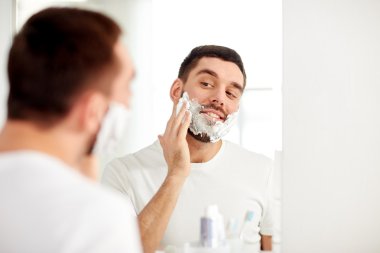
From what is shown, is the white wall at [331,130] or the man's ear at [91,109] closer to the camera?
the man's ear at [91,109]

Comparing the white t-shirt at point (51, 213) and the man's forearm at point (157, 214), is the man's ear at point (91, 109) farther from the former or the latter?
the man's forearm at point (157, 214)

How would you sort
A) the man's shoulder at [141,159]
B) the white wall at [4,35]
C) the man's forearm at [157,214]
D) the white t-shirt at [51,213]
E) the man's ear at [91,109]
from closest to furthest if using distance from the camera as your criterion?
the white t-shirt at [51,213] < the man's ear at [91,109] < the man's forearm at [157,214] < the man's shoulder at [141,159] < the white wall at [4,35]

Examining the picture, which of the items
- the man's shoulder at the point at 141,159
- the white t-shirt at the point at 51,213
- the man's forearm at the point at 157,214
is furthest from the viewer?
the man's shoulder at the point at 141,159

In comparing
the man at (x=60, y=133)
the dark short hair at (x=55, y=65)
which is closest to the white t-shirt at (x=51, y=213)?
the man at (x=60, y=133)

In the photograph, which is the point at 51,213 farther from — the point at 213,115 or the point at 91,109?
the point at 213,115

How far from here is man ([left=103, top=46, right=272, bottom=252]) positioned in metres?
1.22

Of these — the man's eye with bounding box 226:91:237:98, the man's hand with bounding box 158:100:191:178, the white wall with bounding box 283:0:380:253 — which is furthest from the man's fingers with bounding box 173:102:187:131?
Result: the white wall with bounding box 283:0:380:253

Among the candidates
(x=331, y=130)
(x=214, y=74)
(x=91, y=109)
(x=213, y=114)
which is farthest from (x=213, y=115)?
(x=91, y=109)

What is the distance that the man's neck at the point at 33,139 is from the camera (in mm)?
652

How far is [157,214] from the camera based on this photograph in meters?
1.17

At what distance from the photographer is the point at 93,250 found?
22.4 inches

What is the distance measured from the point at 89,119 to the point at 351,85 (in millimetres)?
853

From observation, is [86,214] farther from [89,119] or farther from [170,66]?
[170,66]

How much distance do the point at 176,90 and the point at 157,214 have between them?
1.06ft
